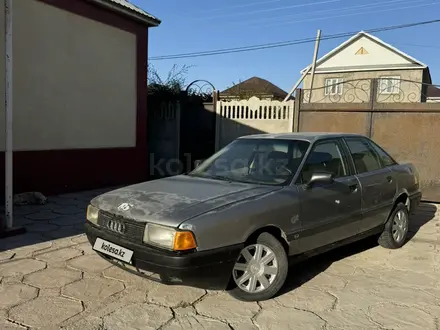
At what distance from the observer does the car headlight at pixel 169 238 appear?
298cm

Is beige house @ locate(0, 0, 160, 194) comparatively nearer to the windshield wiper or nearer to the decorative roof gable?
the windshield wiper

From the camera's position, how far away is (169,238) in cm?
303

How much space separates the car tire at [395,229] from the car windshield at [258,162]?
68.5 inches

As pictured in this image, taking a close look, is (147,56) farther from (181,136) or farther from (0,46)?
(0,46)

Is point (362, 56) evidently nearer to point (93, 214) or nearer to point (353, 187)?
point (353, 187)

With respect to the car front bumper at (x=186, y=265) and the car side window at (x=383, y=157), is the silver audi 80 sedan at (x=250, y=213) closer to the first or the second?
the car front bumper at (x=186, y=265)

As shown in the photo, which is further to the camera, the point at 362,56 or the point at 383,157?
the point at 362,56

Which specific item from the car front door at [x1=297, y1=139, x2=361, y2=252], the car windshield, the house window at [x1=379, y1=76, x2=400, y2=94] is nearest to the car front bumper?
the car front door at [x1=297, y1=139, x2=361, y2=252]

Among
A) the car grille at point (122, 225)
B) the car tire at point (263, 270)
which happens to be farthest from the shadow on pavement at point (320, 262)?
the car grille at point (122, 225)

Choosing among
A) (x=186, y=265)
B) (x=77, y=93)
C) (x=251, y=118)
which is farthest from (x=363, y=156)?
(x=77, y=93)

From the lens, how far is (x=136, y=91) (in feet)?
32.0

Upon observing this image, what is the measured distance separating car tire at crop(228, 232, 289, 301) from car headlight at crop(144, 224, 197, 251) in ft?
1.72

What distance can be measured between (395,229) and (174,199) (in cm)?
324

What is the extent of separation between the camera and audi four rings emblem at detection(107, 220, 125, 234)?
337 centimetres
